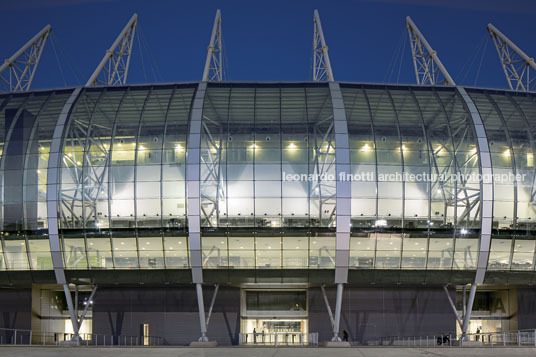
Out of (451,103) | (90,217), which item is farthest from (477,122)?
(90,217)

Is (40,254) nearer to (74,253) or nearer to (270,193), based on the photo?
(74,253)

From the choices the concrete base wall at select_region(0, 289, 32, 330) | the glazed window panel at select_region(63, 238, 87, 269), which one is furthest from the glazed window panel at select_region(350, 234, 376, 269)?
the concrete base wall at select_region(0, 289, 32, 330)

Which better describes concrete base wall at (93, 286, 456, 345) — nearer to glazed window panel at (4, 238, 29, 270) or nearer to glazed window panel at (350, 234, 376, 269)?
glazed window panel at (350, 234, 376, 269)

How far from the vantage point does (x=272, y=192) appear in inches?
1540

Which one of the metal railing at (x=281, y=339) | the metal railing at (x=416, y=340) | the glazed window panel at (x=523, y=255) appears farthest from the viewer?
the metal railing at (x=281, y=339)

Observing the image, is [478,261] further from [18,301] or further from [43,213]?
[18,301]

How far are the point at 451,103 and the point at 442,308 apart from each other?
52.5ft

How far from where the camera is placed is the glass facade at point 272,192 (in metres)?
39.0

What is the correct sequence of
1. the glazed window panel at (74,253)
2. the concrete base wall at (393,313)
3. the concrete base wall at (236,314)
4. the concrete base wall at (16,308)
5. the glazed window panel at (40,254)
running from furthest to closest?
the concrete base wall at (16,308) → the concrete base wall at (393,313) → the concrete base wall at (236,314) → the glazed window panel at (40,254) → the glazed window panel at (74,253)

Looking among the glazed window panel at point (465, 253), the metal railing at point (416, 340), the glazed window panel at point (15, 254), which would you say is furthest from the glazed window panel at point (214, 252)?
the glazed window panel at point (465, 253)

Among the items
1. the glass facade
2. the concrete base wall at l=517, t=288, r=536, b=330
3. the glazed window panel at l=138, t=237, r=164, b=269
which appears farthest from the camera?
the concrete base wall at l=517, t=288, r=536, b=330

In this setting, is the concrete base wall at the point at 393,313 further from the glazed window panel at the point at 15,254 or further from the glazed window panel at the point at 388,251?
the glazed window panel at the point at 15,254

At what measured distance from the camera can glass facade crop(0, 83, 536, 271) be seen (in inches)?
1535

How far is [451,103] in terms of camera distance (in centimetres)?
4306
